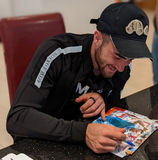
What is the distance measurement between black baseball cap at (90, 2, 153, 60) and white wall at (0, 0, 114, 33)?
0.98 metres

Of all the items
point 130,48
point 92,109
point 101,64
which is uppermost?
point 130,48

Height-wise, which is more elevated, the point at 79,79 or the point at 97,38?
the point at 97,38

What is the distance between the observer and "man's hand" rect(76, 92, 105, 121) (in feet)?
3.40

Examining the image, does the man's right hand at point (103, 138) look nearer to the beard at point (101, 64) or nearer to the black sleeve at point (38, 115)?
the black sleeve at point (38, 115)

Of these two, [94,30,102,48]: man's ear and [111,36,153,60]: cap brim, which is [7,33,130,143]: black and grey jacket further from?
Result: [111,36,153,60]: cap brim

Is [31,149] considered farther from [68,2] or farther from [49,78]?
[68,2]

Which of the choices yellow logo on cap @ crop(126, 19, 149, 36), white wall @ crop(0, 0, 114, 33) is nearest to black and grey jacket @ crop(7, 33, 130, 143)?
yellow logo on cap @ crop(126, 19, 149, 36)

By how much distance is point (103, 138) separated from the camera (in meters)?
0.83

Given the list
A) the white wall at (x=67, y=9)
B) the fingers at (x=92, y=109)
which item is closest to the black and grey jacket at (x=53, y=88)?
the fingers at (x=92, y=109)

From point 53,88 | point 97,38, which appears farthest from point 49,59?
point 97,38

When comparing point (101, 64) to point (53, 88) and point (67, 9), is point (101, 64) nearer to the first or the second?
point (53, 88)

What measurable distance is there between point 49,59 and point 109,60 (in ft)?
0.91

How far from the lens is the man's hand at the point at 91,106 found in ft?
3.40

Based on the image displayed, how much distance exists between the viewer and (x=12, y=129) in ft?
Result: 3.11
